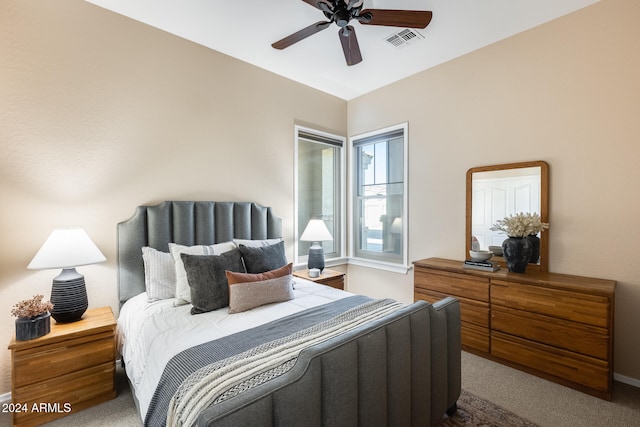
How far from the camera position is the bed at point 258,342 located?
1.09m

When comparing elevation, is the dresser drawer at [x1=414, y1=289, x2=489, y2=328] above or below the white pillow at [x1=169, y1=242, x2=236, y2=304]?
below

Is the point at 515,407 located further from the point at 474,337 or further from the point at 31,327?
the point at 31,327

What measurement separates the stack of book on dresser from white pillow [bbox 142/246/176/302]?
2.69 meters

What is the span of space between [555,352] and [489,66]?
2701 millimetres

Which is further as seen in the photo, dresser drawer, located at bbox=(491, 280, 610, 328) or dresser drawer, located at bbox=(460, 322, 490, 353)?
dresser drawer, located at bbox=(460, 322, 490, 353)

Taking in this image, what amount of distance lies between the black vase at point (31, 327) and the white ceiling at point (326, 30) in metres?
2.44

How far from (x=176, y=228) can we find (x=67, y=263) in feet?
2.73

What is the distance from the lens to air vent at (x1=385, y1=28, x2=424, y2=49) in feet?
8.81

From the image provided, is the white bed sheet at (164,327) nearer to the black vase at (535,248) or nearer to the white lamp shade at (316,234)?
the white lamp shade at (316,234)

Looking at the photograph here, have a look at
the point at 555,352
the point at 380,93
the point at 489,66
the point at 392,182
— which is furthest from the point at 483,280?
the point at 380,93

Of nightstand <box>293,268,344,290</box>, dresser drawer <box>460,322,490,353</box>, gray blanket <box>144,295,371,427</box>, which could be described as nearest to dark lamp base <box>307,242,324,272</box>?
nightstand <box>293,268,344,290</box>

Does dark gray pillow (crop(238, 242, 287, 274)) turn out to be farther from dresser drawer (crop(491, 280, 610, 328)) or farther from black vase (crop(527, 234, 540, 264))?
black vase (crop(527, 234, 540, 264))

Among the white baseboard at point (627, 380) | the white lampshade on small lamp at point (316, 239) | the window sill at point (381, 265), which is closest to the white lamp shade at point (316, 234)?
the white lampshade on small lamp at point (316, 239)

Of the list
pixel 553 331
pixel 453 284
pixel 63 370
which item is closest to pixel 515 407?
pixel 553 331
